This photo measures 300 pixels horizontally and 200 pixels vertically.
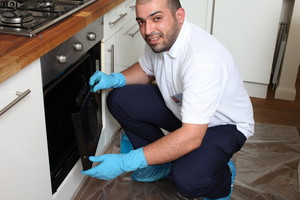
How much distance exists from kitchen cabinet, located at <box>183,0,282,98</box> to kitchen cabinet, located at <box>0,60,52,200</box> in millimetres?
1603

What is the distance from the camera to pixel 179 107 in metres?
1.64

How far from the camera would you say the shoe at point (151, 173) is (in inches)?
74.5

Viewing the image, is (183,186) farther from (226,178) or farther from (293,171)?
(293,171)

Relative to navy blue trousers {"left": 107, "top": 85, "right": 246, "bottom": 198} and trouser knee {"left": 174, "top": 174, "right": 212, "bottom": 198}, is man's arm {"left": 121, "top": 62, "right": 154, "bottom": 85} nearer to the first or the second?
navy blue trousers {"left": 107, "top": 85, "right": 246, "bottom": 198}

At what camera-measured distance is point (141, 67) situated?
1864 millimetres

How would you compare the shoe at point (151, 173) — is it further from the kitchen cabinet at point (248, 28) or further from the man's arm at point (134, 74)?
the kitchen cabinet at point (248, 28)

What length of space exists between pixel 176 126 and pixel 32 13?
2.60 feet

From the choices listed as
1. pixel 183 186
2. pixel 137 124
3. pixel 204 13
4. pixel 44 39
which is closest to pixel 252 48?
pixel 204 13

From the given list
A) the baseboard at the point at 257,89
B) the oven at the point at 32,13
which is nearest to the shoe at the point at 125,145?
the oven at the point at 32,13

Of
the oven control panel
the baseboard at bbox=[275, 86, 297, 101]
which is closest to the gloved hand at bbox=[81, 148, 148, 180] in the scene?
the oven control panel

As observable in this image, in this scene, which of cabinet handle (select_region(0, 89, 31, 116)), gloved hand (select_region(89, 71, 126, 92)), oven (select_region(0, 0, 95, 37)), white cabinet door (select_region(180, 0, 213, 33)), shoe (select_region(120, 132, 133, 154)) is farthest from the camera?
white cabinet door (select_region(180, 0, 213, 33))

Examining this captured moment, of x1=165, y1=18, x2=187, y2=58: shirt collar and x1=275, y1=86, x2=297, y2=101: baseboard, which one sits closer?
x1=165, y1=18, x2=187, y2=58: shirt collar

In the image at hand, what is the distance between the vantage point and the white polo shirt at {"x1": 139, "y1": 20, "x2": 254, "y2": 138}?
1.37 meters

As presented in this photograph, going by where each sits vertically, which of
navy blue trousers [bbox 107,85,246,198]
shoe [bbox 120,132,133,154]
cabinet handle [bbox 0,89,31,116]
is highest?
cabinet handle [bbox 0,89,31,116]
